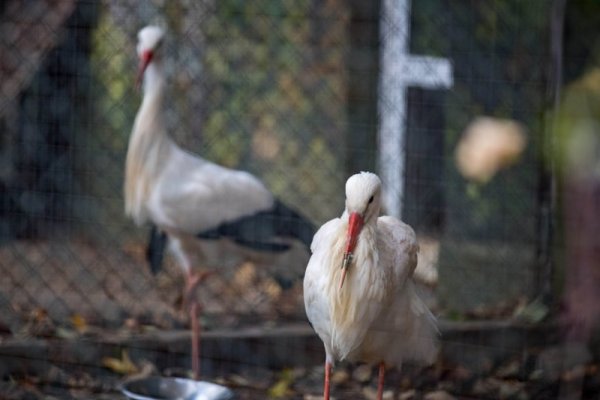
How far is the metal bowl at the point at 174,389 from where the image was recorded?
3023 mm

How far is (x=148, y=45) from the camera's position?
12.9 ft

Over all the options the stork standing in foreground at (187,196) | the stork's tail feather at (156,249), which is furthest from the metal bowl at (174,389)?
the stork's tail feather at (156,249)

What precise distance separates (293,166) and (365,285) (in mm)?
2449

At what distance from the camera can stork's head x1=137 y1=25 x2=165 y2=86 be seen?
3945 millimetres

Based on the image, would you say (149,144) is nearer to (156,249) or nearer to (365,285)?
(156,249)

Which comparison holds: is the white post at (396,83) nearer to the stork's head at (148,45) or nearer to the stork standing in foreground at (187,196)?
the stork standing in foreground at (187,196)

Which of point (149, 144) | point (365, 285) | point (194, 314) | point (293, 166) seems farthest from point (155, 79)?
point (365, 285)

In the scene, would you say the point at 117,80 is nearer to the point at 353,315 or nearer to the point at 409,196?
the point at 409,196

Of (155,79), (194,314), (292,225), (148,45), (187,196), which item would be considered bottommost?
(194,314)

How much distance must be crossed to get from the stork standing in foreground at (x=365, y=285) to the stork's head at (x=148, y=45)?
1369 millimetres

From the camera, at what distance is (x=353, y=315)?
2.71 metres

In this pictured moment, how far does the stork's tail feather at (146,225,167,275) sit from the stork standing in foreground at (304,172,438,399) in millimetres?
1419

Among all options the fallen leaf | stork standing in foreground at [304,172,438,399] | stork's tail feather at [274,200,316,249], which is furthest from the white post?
stork standing in foreground at [304,172,438,399]

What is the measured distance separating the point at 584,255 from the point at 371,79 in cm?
158
